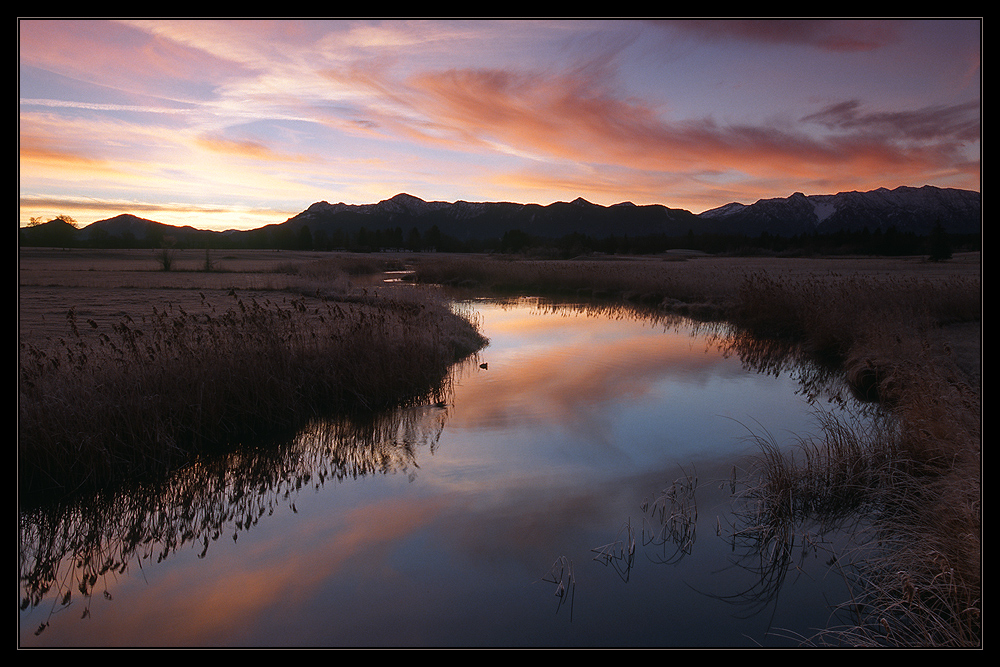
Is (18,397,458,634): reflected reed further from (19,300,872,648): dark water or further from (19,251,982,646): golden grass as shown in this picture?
(19,251,982,646): golden grass

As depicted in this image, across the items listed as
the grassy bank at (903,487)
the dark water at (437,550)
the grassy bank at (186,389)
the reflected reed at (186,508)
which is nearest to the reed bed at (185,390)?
the grassy bank at (186,389)

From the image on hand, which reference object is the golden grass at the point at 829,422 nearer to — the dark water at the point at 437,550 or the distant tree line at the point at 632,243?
the dark water at the point at 437,550

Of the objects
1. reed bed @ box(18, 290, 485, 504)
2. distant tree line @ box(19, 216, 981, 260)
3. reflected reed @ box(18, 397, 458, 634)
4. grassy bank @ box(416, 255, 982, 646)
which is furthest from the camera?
distant tree line @ box(19, 216, 981, 260)

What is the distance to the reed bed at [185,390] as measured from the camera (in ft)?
21.2

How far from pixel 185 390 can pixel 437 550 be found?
5.00 meters

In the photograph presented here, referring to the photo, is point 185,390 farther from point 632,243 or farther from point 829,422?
point 632,243

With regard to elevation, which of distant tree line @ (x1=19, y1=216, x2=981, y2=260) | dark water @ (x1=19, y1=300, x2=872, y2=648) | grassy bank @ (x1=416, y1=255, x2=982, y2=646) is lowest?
dark water @ (x1=19, y1=300, x2=872, y2=648)

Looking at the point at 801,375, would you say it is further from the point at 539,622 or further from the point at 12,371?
the point at 12,371

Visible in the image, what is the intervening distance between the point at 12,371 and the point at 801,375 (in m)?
14.5

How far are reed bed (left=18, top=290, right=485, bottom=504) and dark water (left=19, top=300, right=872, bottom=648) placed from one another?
671 mm

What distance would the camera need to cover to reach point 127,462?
22.3 feet

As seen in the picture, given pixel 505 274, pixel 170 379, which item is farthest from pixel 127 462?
pixel 505 274

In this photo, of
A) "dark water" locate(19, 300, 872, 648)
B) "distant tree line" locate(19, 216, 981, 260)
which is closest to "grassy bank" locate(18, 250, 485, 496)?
"dark water" locate(19, 300, 872, 648)

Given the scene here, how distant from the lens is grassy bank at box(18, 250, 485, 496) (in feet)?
21.2
